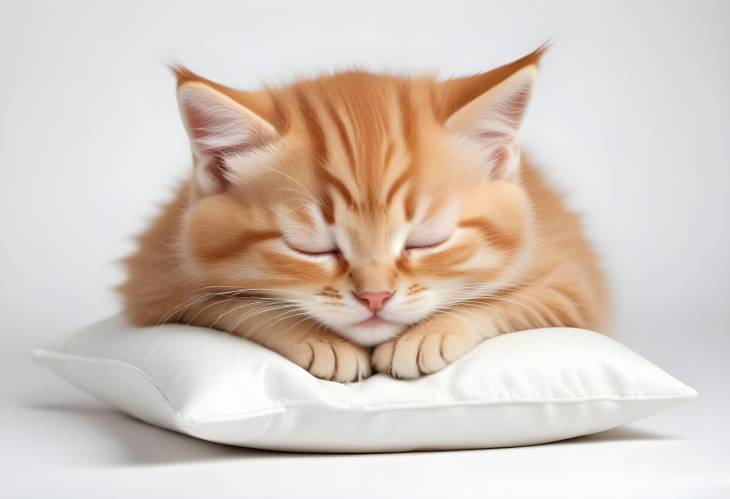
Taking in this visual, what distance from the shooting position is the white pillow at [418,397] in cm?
217

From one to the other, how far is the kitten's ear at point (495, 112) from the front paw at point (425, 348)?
1.24 ft

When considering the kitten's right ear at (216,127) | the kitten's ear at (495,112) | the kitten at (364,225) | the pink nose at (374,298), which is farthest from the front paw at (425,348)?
the kitten's right ear at (216,127)

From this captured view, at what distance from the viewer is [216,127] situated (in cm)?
241

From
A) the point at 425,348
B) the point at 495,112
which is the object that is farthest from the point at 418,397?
the point at 495,112

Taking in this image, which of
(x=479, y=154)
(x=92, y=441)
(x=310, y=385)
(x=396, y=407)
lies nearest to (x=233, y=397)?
(x=310, y=385)

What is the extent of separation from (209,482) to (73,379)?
3.19 feet

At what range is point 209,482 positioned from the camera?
2055 millimetres

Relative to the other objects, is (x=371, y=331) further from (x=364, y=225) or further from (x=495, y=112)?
(x=495, y=112)

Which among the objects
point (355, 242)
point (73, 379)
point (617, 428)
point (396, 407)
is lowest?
point (73, 379)

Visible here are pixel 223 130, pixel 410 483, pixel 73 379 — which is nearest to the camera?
pixel 410 483

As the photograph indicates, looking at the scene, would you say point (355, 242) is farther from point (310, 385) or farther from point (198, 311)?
point (198, 311)

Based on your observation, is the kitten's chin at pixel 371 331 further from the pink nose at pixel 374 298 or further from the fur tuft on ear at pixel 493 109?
the fur tuft on ear at pixel 493 109

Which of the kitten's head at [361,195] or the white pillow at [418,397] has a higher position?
the kitten's head at [361,195]

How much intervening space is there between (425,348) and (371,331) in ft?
0.39
